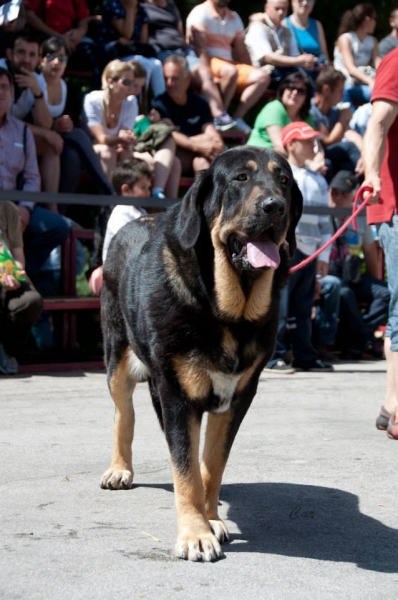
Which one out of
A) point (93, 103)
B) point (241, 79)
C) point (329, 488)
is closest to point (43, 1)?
point (93, 103)

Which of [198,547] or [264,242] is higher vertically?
[264,242]

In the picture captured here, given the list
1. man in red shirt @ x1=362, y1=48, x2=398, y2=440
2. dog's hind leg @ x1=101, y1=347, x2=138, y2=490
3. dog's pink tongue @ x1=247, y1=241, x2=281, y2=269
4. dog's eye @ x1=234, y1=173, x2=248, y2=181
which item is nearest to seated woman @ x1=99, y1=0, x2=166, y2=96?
man in red shirt @ x1=362, y1=48, x2=398, y2=440

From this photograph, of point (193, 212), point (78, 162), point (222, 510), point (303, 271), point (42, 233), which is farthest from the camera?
point (78, 162)

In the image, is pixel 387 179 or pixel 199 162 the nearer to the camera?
pixel 387 179

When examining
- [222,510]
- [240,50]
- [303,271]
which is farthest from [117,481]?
[240,50]

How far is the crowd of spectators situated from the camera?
30.2ft

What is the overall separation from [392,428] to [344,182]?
5081 mm

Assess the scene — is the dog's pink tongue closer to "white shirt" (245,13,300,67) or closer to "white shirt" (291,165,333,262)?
"white shirt" (291,165,333,262)

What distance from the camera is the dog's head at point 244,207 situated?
3.89 m

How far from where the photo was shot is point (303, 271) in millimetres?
9500

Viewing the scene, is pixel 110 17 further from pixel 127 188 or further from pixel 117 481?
pixel 117 481

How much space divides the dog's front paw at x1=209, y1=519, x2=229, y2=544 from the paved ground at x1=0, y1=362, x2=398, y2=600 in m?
0.04

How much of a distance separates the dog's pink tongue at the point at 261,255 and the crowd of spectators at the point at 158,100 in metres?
4.59

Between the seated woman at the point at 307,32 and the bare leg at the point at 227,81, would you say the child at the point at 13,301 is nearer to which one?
the bare leg at the point at 227,81
